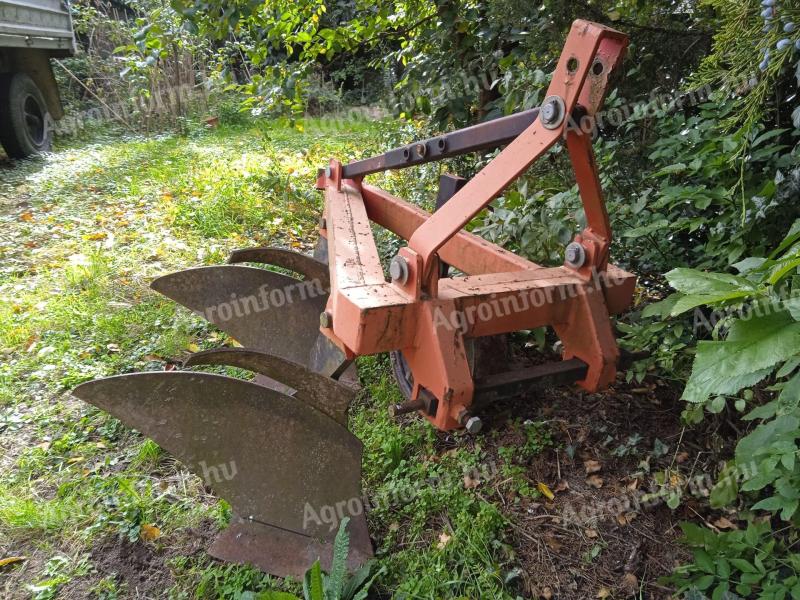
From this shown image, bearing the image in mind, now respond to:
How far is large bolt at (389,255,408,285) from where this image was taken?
175 cm

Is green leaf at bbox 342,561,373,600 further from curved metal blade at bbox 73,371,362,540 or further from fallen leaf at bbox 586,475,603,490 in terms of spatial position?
fallen leaf at bbox 586,475,603,490

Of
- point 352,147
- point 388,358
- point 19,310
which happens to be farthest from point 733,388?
point 352,147

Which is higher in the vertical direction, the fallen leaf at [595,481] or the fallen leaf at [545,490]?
the fallen leaf at [595,481]

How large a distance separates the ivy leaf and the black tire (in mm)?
8067

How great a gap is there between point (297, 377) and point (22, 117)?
7035mm

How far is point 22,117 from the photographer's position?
687cm

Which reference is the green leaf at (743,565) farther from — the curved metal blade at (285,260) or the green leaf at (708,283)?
the curved metal blade at (285,260)

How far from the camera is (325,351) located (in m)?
2.72

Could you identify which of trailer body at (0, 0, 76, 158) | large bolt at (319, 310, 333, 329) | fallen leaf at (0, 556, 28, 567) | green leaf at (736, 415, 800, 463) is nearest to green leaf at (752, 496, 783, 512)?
green leaf at (736, 415, 800, 463)

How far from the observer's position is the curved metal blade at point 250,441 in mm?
1751

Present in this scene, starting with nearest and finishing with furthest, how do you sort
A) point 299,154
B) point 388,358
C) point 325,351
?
point 325,351
point 388,358
point 299,154

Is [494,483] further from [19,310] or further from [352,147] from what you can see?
[352,147]

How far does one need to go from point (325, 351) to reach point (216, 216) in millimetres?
2909

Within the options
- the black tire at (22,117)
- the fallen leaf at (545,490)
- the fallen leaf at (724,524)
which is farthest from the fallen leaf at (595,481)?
the black tire at (22,117)
